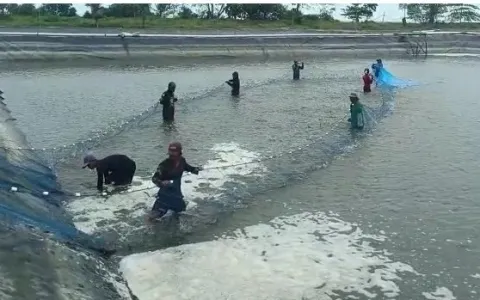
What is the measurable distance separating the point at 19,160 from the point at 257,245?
6261 millimetres

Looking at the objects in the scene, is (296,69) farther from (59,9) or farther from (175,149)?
(59,9)

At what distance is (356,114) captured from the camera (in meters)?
18.8

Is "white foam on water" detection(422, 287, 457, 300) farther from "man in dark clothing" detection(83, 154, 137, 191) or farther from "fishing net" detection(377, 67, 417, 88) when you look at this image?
"fishing net" detection(377, 67, 417, 88)

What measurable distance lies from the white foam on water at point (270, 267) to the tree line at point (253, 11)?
50.2 metres

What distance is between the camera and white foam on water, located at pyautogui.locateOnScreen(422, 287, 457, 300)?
887cm

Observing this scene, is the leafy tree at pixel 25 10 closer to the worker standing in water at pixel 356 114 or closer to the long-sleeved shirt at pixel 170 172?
the worker standing in water at pixel 356 114

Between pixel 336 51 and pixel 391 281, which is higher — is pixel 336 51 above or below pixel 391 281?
above

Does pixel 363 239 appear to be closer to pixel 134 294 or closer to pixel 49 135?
pixel 134 294

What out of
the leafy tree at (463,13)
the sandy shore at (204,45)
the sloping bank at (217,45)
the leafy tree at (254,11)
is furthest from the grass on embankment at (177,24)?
the sloping bank at (217,45)

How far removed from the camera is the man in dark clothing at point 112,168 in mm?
12203

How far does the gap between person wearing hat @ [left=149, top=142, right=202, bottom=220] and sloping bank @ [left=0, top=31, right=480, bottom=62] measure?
28.3 m

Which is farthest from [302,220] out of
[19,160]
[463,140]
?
[463,140]

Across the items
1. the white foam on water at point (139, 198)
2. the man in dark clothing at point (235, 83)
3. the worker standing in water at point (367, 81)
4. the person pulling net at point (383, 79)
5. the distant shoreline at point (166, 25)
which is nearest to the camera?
the white foam on water at point (139, 198)

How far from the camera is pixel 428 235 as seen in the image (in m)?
11.0
